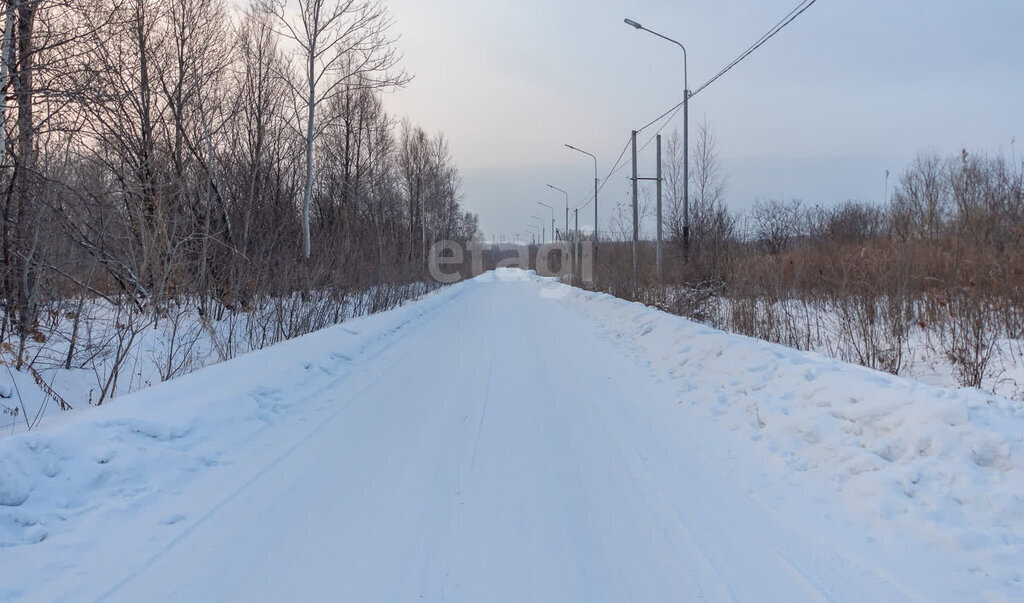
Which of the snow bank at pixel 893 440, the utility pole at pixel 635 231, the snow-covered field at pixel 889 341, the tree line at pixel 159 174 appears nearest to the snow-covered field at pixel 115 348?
the tree line at pixel 159 174

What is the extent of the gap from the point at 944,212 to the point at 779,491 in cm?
907

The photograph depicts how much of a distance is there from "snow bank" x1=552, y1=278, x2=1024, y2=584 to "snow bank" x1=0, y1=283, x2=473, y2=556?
4703 millimetres

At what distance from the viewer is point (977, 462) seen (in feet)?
11.3

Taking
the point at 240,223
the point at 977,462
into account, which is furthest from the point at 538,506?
the point at 240,223

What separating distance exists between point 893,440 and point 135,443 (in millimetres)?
5828

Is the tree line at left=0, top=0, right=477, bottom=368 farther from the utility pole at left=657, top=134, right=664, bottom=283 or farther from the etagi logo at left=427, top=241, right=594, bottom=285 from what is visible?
the etagi logo at left=427, top=241, right=594, bottom=285

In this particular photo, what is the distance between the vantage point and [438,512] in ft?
11.1

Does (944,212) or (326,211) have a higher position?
(326,211)

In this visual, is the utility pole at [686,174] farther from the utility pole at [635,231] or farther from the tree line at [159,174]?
the tree line at [159,174]

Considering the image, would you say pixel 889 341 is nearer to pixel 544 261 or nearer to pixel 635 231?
pixel 635 231

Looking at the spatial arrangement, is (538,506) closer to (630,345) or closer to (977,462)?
(977,462)

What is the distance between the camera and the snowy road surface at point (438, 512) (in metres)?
2.62

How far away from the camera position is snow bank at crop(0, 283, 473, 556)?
3203 mm

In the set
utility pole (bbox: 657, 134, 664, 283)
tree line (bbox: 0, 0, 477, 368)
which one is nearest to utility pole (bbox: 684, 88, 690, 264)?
utility pole (bbox: 657, 134, 664, 283)
